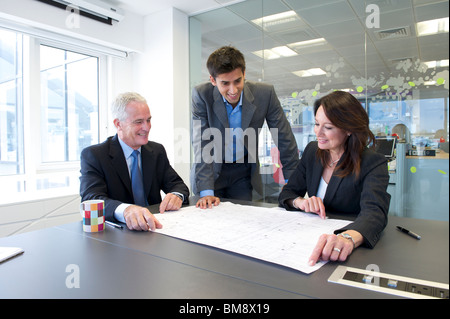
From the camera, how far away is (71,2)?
11.5ft

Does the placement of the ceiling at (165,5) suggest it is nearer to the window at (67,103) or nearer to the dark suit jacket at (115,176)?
the window at (67,103)

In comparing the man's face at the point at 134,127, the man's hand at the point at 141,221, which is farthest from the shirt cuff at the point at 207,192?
the man's hand at the point at 141,221

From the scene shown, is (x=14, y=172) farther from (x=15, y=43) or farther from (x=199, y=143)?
(x=199, y=143)

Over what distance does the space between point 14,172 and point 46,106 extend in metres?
0.84

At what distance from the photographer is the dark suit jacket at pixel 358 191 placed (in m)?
1.10

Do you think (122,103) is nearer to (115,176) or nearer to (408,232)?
(115,176)

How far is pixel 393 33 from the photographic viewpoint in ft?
10.3

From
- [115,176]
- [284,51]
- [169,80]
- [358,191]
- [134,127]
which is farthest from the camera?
[169,80]

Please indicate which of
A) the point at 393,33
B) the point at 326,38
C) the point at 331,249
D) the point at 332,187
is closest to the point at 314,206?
the point at 332,187

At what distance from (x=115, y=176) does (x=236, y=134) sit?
84 centimetres

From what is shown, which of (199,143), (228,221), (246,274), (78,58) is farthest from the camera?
(78,58)

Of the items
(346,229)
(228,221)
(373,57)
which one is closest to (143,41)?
(373,57)

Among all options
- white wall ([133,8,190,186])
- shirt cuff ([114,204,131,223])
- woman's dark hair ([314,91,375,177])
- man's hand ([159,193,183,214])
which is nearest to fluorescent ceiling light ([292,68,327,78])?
white wall ([133,8,190,186])
